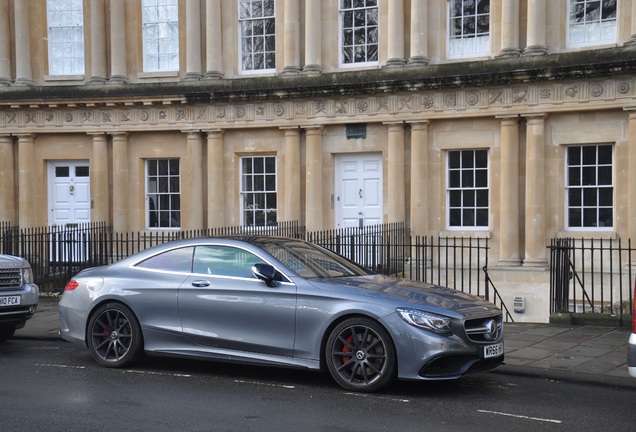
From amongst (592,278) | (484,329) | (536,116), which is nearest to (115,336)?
(484,329)

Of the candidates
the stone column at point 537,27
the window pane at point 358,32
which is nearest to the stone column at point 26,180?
the window pane at point 358,32

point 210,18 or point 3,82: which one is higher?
point 210,18

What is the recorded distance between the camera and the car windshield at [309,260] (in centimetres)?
906

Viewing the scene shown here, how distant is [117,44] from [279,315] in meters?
16.1

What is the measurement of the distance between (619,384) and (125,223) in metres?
16.6

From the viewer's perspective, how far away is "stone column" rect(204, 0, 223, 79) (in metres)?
22.1

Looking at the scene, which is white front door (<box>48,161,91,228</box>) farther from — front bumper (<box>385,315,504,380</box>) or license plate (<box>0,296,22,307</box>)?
front bumper (<box>385,315,504,380</box>)

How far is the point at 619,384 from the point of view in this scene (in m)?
8.86

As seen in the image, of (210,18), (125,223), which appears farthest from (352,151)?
(125,223)

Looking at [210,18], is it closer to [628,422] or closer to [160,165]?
[160,165]

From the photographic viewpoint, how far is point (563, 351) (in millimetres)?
10656

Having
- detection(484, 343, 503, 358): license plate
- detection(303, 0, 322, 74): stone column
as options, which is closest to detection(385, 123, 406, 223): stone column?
detection(303, 0, 322, 74): stone column

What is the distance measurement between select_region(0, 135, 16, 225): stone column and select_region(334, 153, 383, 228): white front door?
31.4 ft

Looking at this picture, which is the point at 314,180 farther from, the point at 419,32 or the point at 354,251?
the point at 354,251
